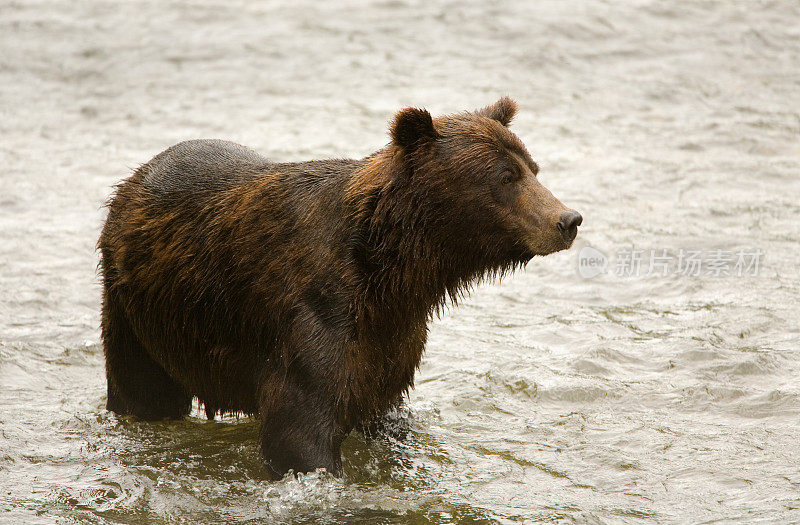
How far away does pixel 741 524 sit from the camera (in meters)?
6.14

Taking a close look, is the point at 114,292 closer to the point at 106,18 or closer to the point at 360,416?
the point at 360,416

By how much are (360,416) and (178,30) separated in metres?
12.6

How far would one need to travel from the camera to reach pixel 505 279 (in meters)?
10.2

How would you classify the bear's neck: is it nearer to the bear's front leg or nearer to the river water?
the bear's front leg

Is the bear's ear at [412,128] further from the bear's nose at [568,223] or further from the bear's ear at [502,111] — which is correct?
the bear's nose at [568,223]

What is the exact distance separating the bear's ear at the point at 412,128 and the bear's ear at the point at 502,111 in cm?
57

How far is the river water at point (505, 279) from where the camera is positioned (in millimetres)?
6637

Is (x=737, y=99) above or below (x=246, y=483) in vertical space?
above

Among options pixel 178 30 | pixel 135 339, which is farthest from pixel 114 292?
pixel 178 30

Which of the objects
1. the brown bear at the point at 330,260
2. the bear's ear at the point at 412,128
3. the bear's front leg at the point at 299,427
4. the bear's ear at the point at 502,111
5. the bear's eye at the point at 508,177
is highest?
the bear's ear at the point at 502,111

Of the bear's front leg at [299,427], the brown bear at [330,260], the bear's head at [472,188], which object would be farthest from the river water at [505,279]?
the bear's head at [472,188]

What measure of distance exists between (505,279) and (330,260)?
14.5 ft

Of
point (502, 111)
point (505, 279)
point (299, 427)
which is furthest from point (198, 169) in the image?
point (505, 279)

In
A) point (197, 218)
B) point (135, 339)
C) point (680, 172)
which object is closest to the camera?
point (197, 218)
